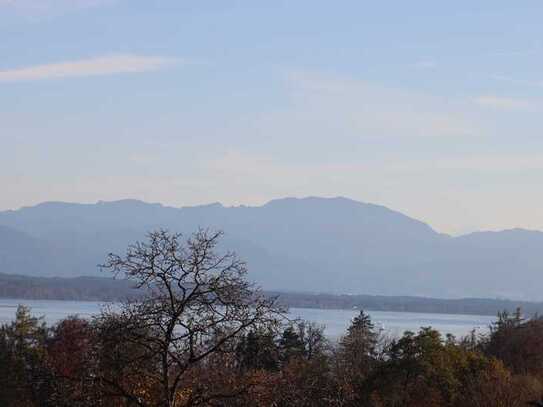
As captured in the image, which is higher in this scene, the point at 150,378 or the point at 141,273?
the point at 141,273

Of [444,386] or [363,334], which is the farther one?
[363,334]

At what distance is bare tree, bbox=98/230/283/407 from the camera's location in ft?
63.2

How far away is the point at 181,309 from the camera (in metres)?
19.1

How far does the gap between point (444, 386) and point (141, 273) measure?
27.1 metres

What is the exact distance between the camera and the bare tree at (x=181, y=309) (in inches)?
758

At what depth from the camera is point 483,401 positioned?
134ft

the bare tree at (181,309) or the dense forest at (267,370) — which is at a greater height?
the bare tree at (181,309)

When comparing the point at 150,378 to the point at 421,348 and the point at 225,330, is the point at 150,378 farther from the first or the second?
the point at 421,348

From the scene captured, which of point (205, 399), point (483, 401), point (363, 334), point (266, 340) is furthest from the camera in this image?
point (363, 334)

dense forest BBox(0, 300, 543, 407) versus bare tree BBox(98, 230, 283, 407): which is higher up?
bare tree BBox(98, 230, 283, 407)

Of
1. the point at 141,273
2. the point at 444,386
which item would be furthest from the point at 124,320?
the point at 444,386

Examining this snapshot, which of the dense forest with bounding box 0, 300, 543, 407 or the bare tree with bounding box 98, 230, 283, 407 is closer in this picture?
the bare tree with bounding box 98, 230, 283, 407

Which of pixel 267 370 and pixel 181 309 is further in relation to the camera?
pixel 267 370

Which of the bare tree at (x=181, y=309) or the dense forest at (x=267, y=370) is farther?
the dense forest at (x=267, y=370)
